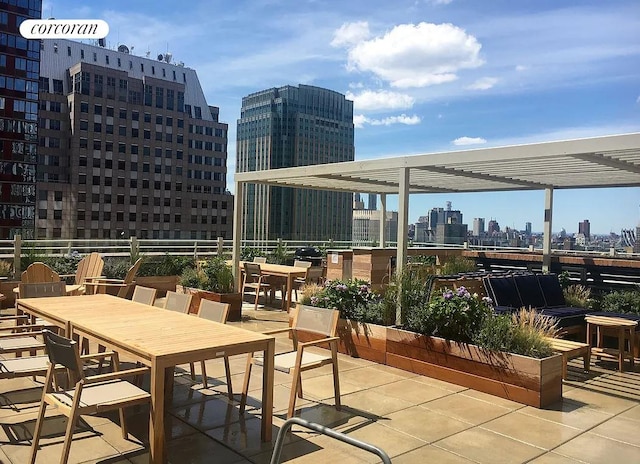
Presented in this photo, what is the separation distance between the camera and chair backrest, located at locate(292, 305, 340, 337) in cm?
459

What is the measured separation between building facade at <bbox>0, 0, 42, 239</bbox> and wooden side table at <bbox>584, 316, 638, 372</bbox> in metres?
79.0

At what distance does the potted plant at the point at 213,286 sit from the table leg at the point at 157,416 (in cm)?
531

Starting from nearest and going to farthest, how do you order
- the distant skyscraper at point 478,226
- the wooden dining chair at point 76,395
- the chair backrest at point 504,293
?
the wooden dining chair at point 76,395, the chair backrest at point 504,293, the distant skyscraper at point 478,226

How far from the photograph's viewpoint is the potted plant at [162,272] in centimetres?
1064

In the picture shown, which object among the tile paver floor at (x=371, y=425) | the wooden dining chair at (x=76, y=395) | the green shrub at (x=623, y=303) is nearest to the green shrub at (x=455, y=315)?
the tile paver floor at (x=371, y=425)

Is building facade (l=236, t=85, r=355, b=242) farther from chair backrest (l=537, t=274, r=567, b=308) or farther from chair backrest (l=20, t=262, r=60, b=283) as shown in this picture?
chair backrest (l=20, t=262, r=60, b=283)

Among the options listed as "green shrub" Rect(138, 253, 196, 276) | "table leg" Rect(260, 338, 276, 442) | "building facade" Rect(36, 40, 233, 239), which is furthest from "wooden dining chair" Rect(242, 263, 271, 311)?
"building facade" Rect(36, 40, 233, 239)

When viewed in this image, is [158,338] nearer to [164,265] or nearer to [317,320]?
[317,320]

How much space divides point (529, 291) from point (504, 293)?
1.53 feet

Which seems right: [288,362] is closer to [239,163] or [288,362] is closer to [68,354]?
[68,354]

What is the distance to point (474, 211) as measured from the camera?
51.5 feet

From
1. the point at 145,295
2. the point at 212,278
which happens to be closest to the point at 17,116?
the point at 212,278

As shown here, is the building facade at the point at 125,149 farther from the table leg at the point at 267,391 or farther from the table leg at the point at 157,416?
the table leg at the point at 157,416

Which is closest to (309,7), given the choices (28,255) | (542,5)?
(542,5)
